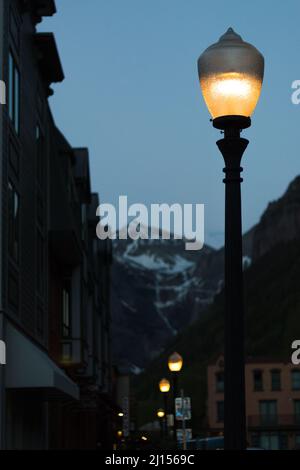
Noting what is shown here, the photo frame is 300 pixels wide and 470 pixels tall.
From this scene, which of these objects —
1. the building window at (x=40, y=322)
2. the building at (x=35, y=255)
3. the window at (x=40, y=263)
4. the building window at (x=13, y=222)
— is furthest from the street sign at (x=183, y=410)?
the building window at (x=13, y=222)

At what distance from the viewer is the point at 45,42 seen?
2694 cm

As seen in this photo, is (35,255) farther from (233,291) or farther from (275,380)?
(275,380)

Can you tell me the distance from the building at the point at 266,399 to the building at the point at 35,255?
67947 millimetres

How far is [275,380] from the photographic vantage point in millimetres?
107625

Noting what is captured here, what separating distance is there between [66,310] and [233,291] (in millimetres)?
28123

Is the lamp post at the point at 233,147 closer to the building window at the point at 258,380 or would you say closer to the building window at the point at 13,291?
the building window at the point at 13,291

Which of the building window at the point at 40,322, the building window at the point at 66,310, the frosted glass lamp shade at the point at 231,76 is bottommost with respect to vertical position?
the frosted glass lamp shade at the point at 231,76

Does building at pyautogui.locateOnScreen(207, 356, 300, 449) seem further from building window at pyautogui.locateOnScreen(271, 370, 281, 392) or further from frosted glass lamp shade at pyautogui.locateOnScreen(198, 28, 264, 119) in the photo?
frosted glass lamp shade at pyautogui.locateOnScreen(198, 28, 264, 119)

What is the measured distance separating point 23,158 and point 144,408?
15707 centimetres

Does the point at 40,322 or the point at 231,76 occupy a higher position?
the point at 40,322

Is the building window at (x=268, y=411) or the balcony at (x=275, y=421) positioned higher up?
the building window at (x=268, y=411)

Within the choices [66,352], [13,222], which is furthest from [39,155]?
[66,352]

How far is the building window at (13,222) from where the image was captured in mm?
21594

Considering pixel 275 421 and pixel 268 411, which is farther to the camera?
pixel 268 411
